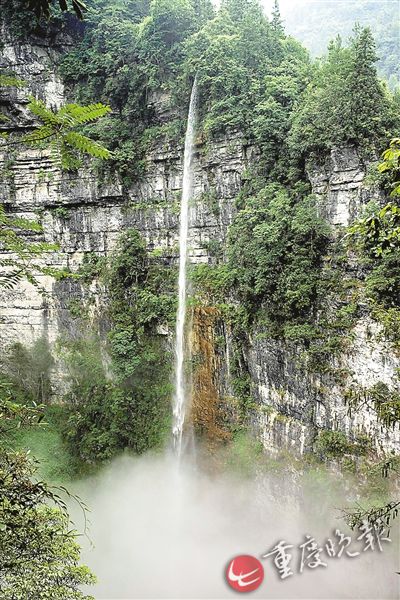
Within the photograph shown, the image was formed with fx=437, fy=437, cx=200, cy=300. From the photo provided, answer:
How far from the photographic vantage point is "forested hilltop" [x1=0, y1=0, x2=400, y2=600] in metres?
9.45

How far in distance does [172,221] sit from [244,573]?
31.6ft

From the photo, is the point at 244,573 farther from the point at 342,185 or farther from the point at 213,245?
the point at 342,185

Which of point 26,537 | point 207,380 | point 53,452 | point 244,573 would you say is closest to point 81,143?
point 26,537

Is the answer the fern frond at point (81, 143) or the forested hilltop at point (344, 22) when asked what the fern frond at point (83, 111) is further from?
the forested hilltop at point (344, 22)

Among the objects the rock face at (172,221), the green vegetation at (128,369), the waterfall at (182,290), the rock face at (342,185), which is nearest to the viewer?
the rock face at (172,221)

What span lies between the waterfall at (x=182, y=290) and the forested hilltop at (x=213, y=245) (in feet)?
0.83

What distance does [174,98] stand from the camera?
1338 centimetres

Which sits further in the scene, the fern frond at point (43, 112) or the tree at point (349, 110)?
the tree at point (349, 110)

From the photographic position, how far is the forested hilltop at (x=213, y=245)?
9.45 m

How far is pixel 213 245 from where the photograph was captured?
13055 millimetres

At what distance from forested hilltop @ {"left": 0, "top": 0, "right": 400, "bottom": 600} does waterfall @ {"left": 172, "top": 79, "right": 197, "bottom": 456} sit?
25 centimetres

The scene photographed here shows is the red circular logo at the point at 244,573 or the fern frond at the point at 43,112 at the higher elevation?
the fern frond at the point at 43,112

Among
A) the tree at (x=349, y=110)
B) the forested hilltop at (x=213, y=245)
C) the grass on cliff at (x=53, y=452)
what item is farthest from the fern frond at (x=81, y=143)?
the grass on cliff at (x=53, y=452)

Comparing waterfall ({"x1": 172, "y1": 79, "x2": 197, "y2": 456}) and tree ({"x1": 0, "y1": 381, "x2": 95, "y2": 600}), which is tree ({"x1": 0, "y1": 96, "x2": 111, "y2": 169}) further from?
waterfall ({"x1": 172, "y1": 79, "x2": 197, "y2": 456})
